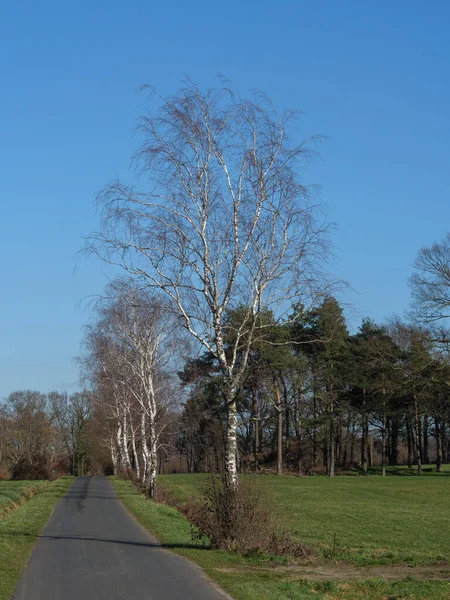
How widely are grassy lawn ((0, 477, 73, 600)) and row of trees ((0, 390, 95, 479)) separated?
54.7 meters

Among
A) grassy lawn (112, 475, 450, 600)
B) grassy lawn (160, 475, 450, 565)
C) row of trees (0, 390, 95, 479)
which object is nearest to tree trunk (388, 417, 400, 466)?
grassy lawn (160, 475, 450, 565)

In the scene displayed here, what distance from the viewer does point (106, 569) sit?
45.0 feet

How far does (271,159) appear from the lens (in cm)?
1734

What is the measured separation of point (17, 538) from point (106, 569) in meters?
6.40

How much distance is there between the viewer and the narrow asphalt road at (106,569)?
1111cm

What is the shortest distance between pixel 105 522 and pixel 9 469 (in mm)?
58028

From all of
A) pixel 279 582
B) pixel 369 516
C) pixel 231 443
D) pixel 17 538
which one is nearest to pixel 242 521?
pixel 231 443

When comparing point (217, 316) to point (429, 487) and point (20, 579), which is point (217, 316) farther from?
point (429, 487)

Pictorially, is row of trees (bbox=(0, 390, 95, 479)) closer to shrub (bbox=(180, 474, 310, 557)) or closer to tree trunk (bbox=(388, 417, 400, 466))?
tree trunk (bbox=(388, 417, 400, 466))

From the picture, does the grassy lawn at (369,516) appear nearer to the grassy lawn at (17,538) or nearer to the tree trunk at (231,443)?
the tree trunk at (231,443)

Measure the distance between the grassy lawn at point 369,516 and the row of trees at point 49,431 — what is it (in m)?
38.2

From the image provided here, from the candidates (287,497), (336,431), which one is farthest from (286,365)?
(287,497)

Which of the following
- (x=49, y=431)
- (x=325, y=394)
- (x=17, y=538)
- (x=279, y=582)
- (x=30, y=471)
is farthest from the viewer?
(x=49, y=431)

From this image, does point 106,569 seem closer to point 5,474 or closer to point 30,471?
point 30,471
